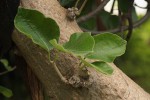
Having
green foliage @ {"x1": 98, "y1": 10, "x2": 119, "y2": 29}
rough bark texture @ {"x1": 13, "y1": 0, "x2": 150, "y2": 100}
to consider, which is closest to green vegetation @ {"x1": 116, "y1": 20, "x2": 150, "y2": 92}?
green foliage @ {"x1": 98, "y1": 10, "x2": 119, "y2": 29}

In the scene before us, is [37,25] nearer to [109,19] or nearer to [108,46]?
[108,46]

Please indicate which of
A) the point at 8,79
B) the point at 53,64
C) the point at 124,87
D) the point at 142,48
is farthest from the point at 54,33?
the point at 142,48

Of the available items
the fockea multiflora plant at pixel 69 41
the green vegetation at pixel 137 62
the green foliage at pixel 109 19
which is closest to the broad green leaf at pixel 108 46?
the fockea multiflora plant at pixel 69 41

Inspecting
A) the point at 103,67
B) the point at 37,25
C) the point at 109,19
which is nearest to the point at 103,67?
the point at 103,67

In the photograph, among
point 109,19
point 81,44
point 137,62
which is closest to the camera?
point 81,44

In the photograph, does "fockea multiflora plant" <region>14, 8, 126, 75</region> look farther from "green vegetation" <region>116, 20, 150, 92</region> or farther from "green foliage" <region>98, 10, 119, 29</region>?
"green vegetation" <region>116, 20, 150, 92</region>

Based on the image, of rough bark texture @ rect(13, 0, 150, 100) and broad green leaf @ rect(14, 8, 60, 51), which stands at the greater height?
broad green leaf @ rect(14, 8, 60, 51)

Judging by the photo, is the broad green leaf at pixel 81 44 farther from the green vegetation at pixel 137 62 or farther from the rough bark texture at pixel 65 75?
the green vegetation at pixel 137 62
